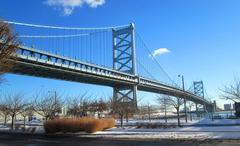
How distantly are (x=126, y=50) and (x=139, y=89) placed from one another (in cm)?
994

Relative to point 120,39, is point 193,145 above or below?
below

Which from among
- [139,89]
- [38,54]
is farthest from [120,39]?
[38,54]

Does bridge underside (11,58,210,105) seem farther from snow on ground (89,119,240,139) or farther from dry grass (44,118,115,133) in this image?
snow on ground (89,119,240,139)

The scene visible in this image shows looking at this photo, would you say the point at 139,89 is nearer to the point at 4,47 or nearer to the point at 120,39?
the point at 120,39

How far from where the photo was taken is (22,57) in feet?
166

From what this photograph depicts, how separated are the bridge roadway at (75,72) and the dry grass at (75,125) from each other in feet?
48.1

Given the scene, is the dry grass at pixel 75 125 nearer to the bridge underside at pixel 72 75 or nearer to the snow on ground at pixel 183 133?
the snow on ground at pixel 183 133

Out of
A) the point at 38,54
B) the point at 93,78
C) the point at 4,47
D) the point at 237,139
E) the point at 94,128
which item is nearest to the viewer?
the point at 4,47

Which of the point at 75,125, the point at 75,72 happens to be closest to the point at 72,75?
the point at 75,72

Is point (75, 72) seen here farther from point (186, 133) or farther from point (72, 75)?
point (186, 133)

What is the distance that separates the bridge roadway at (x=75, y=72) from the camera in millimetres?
53531

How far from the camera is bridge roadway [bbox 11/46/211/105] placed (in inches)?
2108

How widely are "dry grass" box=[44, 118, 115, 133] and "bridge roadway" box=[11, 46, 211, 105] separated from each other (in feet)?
48.1

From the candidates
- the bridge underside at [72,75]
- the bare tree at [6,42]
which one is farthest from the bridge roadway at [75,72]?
the bare tree at [6,42]
